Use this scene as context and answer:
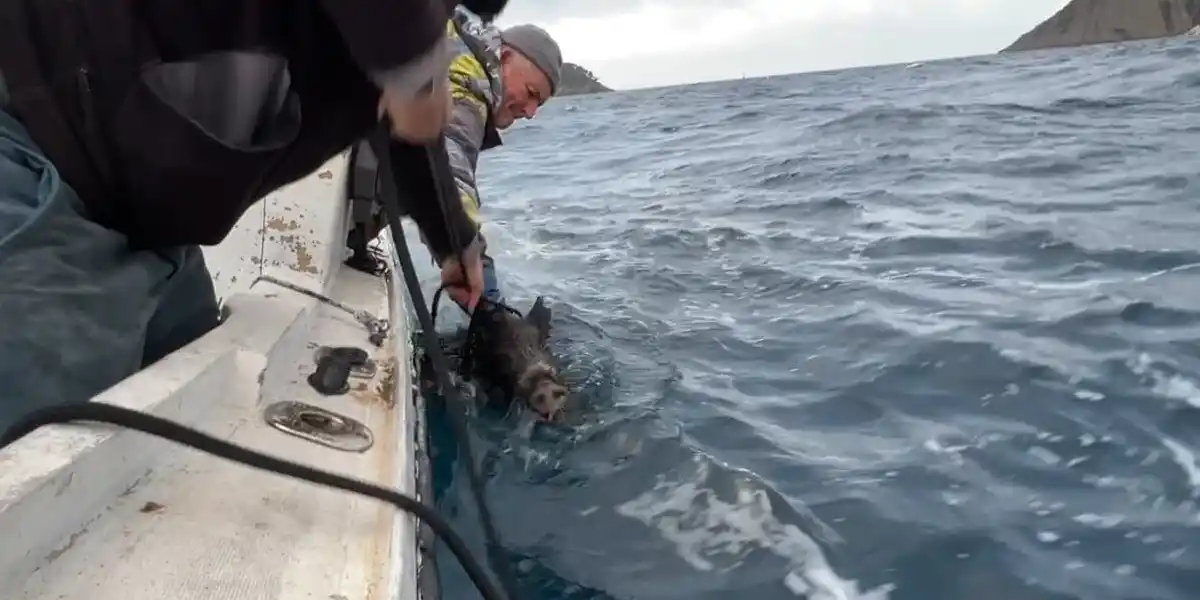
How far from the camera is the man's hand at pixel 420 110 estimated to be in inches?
73.7

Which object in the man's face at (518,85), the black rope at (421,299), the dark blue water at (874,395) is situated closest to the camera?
the black rope at (421,299)

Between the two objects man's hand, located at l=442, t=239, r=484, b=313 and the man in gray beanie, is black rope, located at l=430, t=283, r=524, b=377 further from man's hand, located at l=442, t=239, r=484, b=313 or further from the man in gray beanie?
man's hand, located at l=442, t=239, r=484, b=313

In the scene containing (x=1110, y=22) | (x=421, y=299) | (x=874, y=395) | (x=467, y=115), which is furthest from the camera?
(x=1110, y=22)

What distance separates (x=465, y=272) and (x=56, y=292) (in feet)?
5.82

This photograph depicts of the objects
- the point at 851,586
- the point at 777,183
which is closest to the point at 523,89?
the point at 851,586

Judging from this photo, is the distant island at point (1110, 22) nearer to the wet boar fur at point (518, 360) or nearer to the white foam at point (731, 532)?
the wet boar fur at point (518, 360)

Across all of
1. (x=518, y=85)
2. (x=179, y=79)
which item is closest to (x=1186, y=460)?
(x=518, y=85)

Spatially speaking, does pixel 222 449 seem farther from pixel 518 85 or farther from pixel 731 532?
pixel 518 85

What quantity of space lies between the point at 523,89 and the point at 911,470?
101 inches

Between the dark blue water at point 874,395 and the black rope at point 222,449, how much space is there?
105cm

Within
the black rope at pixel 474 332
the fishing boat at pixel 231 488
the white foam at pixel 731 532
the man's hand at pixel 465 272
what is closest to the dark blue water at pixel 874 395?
the white foam at pixel 731 532

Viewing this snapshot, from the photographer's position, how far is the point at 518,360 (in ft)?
14.9

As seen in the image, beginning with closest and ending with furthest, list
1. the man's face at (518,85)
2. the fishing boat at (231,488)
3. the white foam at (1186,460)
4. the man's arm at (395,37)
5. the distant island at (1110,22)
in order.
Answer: the fishing boat at (231,488), the man's arm at (395,37), the white foam at (1186,460), the man's face at (518,85), the distant island at (1110,22)

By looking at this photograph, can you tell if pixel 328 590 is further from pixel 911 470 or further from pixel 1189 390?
pixel 1189 390
